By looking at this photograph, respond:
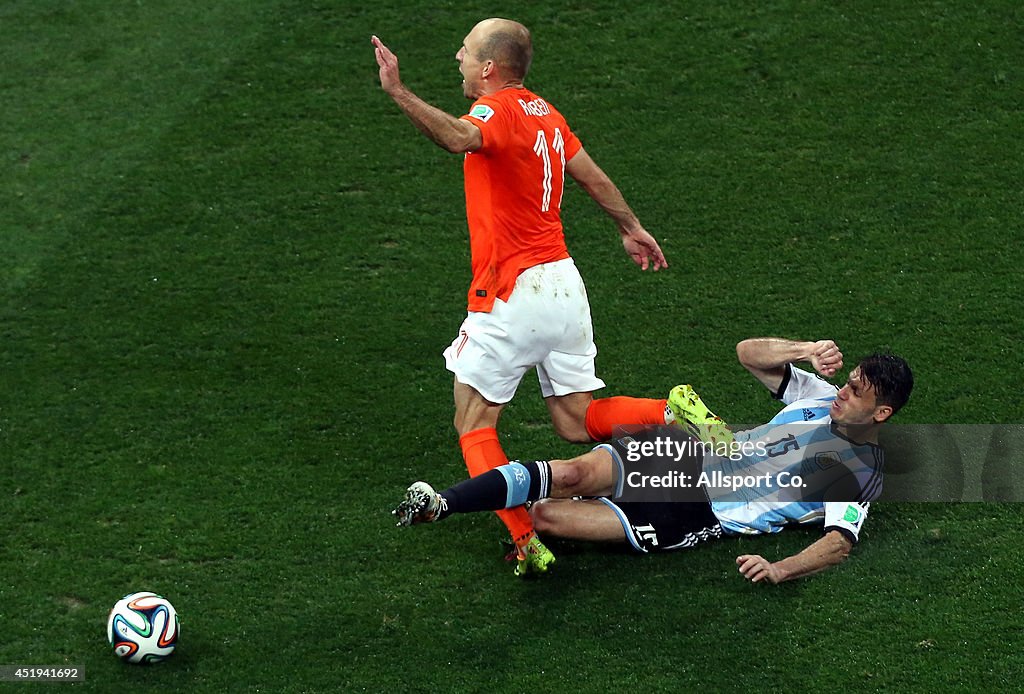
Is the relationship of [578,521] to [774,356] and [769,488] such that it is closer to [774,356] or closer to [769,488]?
[769,488]

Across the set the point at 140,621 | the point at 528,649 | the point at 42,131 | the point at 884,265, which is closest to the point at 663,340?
the point at 884,265

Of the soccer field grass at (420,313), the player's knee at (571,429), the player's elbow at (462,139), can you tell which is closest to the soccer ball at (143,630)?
the soccer field grass at (420,313)

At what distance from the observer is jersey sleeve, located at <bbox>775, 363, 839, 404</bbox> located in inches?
256

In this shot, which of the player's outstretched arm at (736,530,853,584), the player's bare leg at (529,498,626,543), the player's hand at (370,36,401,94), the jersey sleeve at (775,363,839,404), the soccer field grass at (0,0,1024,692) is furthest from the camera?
the jersey sleeve at (775,363,839,404)

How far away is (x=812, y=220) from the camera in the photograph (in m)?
8.49

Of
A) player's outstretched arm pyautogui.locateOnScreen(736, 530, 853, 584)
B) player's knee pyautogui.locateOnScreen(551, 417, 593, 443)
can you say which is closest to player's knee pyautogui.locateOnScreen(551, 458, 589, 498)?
player's knee pyautogui.locateOnScreen(551, 417, 593, 443)

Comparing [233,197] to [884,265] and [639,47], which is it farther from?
[884,265]

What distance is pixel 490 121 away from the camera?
6.02 metres

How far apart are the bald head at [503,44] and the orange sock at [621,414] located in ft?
5.02

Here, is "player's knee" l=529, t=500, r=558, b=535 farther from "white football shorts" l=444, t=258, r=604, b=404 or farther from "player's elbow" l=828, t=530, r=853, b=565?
"player's elbow" l=828, t=530, r=853, b=565

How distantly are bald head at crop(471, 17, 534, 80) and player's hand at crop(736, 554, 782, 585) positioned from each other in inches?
90.8

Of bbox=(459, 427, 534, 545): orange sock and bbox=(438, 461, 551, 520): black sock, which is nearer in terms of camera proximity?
bbox=(438, 461, 551, 520): black sock

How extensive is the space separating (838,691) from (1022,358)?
8.62 feet

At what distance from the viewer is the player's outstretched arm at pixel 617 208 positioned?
6695 mm
